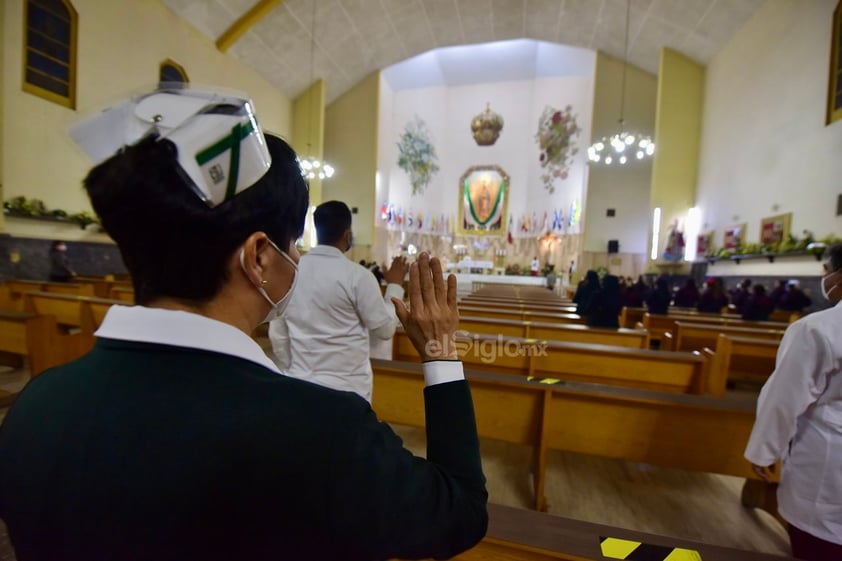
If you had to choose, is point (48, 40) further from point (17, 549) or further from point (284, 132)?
point (17, 549)

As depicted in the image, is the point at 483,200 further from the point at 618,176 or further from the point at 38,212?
the point at 38,212

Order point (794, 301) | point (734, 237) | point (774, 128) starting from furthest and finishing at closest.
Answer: point (734, 237) → point (774, 128) → point (794, 301)

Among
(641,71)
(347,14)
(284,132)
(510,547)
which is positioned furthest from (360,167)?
(510,547)

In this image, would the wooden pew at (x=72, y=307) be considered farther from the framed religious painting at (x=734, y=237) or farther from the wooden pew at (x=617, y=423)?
the framed religious painting at (x=734, y=237)

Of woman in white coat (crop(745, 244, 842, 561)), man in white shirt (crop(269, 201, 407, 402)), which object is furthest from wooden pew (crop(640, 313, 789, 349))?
man in white shirt (crop(269, 201, 407, 402))

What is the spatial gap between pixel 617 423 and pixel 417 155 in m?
16.9

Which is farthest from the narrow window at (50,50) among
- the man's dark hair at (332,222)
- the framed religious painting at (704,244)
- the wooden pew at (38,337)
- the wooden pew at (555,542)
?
the framed religious painting at (704,244)

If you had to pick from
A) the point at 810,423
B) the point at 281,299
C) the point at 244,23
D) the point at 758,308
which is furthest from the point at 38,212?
the point at 758,308

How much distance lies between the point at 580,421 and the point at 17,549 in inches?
82.4

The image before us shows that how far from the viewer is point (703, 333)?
3949 mm

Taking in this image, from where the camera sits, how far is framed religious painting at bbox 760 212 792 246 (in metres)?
7.38

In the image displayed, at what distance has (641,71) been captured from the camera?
12.8 metres

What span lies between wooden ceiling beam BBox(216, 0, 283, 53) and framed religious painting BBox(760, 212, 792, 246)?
12078mm

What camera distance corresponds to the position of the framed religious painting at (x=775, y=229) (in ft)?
24.2
